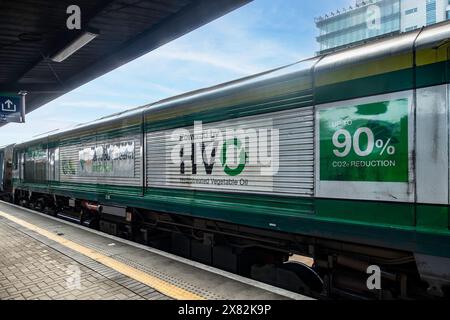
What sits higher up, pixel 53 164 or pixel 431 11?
pixel 431 11

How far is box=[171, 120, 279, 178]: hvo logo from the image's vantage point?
15.3ft

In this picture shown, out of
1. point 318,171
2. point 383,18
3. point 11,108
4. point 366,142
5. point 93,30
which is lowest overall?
point 318,171

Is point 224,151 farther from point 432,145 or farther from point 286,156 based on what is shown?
point 432,145

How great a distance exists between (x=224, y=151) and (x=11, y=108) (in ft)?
37.1

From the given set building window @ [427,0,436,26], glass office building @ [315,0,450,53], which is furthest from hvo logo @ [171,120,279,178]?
building window @ [427,0,436,26]

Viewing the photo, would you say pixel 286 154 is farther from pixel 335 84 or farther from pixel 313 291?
pixel 313 291

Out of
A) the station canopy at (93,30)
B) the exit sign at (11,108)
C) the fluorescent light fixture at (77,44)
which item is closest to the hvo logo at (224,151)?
the station canopy at (93,30)

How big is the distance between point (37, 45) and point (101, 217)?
494cm

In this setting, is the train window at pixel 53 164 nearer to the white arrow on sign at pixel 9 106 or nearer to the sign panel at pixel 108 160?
the sign panel at pixel 108 160

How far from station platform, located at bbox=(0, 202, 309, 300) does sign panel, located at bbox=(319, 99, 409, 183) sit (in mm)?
1613

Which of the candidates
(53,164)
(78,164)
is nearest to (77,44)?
(78,164)

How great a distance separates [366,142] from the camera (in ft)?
11.6

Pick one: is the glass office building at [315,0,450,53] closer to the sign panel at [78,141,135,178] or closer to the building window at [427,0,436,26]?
the building window at [427,0,436,26]

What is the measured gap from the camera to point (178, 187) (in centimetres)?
627
